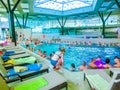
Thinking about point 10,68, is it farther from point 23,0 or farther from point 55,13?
point 55,13

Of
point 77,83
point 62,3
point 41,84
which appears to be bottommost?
point 77,83

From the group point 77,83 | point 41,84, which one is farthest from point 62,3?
point 41,84

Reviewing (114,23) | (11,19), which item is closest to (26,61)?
(11,19)

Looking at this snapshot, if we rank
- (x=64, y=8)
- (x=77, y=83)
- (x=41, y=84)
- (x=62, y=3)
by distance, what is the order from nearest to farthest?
(x=41, y=84), (x=77, y=83), (x=62, y=3), (x=64, y=8)

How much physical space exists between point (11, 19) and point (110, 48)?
9.59m

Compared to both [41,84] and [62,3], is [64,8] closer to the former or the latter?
[62,3]

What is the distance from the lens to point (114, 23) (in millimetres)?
21328

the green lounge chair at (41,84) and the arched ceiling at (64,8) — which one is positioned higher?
the arched ceiling at (64,8)

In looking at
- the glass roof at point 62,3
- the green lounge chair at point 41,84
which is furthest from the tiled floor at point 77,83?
the glass roof at point 62,3

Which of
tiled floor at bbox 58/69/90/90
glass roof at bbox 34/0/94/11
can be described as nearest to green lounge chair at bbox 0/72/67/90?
tiled floor at bbox 58/69/90/90

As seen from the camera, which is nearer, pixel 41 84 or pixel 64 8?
pixel 41 84

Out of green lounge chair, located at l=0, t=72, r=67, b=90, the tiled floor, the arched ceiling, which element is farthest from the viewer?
the arched ceiling

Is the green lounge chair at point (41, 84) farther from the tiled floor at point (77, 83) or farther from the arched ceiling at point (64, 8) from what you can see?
the arched ceiling at point (64, 8)

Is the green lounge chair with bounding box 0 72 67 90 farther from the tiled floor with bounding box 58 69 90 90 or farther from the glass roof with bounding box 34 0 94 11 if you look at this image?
the glass roof with bounding box 34 0 94 11
